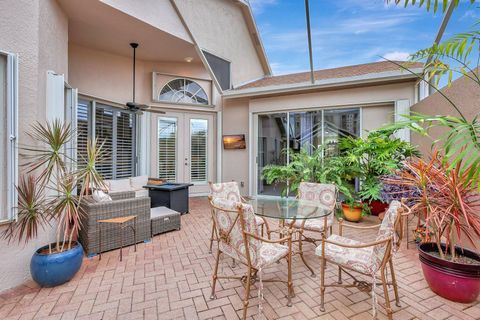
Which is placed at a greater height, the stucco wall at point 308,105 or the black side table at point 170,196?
the stucco wall at point 308,105

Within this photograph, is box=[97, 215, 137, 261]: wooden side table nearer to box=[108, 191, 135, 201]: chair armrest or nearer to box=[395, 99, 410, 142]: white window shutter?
box=[108, 191, 135, 201]: chair armrest

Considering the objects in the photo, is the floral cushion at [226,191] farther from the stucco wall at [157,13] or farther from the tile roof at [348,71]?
the tile roof at [348,71]

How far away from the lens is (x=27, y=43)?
8.62 ft

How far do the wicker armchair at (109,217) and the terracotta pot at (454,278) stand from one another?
3.66m

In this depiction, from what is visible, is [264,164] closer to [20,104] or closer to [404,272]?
[404,272]

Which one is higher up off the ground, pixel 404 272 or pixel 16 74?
pixel 16 74

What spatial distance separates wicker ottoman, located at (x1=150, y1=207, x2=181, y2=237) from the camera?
3975mm

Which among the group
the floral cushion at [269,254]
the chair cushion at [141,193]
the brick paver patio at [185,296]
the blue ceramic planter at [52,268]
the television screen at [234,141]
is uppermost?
the television screen at [234,141]

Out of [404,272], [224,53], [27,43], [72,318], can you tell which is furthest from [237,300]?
[224,53]

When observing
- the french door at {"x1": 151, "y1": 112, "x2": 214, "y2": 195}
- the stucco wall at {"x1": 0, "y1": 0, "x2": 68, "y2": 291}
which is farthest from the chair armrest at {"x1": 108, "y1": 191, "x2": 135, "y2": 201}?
the french door at {"x1": 151, "y1": 112, "x2": 214, "y2": 195}

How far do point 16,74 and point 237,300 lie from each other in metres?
3.23

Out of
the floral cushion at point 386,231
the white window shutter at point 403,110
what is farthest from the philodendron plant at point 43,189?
the white window shutter at point 403,110

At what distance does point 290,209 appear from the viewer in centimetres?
316

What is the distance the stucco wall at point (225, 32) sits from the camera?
5.84m
